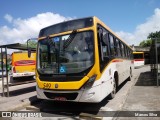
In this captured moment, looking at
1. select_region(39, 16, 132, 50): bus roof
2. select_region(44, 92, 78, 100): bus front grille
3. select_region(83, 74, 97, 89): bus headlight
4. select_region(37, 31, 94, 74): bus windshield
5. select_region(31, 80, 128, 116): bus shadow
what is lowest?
select_region(31, 80, 128, 116): bus shadow

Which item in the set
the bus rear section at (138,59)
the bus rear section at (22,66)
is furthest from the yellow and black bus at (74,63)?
the bus rear section at (138,59)

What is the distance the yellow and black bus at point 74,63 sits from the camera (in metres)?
7.07

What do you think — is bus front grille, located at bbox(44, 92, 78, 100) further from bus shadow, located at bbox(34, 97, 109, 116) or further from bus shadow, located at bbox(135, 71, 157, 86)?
bus shadow, located at bbox(135, 71, 157, 86)

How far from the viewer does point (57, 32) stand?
8008mm

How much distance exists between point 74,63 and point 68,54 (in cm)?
42

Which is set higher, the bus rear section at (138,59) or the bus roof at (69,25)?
the bus roof at (69,25)

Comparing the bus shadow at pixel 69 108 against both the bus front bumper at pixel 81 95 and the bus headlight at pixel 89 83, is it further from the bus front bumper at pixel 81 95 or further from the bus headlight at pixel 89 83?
the bus headlight at pixel 89 83

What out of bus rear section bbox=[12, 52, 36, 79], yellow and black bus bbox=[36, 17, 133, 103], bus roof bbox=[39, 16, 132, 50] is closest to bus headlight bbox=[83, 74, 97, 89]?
yellow and black bus bbox=[36, 17, 133, 103]

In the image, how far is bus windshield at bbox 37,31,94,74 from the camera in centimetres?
720

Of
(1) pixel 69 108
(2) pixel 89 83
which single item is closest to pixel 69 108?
(1) pixel 69 108

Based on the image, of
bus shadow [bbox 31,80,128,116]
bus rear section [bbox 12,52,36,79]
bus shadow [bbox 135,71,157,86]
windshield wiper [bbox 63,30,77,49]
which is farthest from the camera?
bus rear section [bbox 12,52,36,79]

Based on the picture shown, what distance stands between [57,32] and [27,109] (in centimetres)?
308

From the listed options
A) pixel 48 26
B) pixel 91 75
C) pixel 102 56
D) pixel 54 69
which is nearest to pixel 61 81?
pixel 54 69

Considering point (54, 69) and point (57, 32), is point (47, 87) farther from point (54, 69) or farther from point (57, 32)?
point (57, 32)
